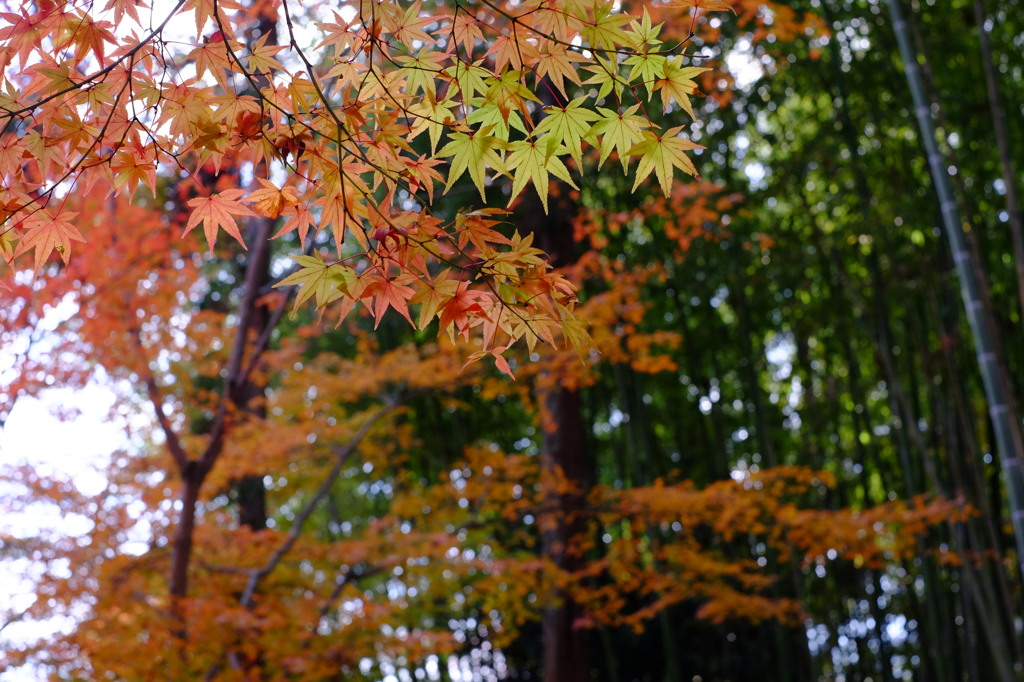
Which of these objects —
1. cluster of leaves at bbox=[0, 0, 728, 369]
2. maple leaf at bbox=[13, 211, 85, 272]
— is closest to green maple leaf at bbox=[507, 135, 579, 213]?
cluster of leaves at bbox=[0, 0, 728, 369]

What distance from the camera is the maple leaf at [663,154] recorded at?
1006 mm

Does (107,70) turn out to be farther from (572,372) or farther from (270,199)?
(572,372)

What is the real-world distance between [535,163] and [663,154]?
149 millimetres

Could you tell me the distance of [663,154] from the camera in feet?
3.35

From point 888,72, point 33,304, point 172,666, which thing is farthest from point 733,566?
point 33,304

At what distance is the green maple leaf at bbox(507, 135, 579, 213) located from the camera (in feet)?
3.24

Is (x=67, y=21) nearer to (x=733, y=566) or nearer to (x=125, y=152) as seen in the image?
(x=125, y=152)

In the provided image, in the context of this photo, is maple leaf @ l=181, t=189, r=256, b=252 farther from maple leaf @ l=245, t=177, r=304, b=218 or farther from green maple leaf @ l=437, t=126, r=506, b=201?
green maple leaf @ l=437, t=126, r=506, b=201

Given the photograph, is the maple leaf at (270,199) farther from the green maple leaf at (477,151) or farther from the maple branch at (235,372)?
the maple branch at (235,372)

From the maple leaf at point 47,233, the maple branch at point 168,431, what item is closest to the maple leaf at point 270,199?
the maple leaf at point 47,233

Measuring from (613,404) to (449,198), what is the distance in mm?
4183

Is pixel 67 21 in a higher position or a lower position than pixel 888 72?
lower

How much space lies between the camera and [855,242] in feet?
21.9

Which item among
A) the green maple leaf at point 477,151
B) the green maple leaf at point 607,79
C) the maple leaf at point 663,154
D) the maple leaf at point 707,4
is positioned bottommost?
the maple leaf at point 663,154
